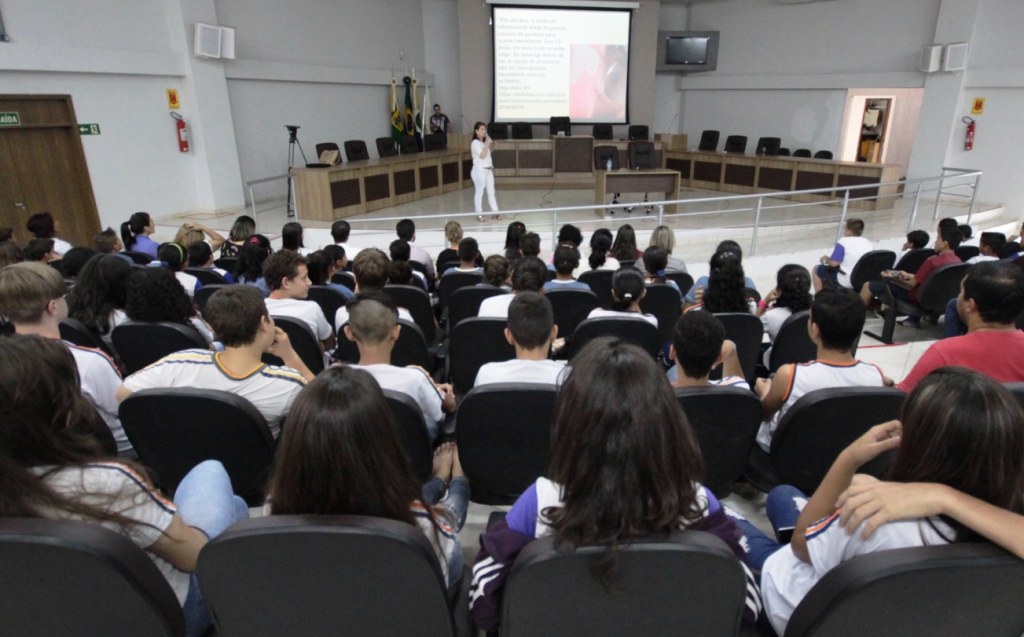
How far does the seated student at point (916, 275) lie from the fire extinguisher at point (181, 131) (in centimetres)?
881

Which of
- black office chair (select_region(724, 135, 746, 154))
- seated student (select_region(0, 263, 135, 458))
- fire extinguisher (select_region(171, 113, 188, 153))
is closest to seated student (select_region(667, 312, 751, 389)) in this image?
seated student (select_region(0, 263, 135, 458))

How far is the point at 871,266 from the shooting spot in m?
4.93

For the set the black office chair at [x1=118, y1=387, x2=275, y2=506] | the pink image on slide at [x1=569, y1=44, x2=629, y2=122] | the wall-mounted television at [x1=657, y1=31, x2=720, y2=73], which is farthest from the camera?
the wall-mounted television at [x1=657, y1=31, x2=720, y2=73]

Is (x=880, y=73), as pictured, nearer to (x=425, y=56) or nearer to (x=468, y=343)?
(x=425, y=56)

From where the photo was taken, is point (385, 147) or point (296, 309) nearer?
point (296, 309)

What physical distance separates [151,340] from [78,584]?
167 centimetres

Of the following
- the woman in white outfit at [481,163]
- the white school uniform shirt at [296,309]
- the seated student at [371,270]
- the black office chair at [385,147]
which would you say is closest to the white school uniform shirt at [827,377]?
the seated student at [371,270]

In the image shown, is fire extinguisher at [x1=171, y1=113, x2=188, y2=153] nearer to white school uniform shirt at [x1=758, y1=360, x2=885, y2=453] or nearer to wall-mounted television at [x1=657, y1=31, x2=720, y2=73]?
white school uniform shirt at [x1=758, y1=360, x2=885, y2=453]

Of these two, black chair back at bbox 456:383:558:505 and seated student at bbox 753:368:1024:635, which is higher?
seated student at bbox 753:368:1024:635

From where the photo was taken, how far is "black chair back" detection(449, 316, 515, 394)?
2.65m

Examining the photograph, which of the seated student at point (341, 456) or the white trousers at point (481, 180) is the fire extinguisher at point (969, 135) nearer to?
the white trousers at point (481, 180)

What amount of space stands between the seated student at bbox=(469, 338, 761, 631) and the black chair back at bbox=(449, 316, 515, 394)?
152 cm

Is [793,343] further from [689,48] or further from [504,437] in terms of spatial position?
[689,48]

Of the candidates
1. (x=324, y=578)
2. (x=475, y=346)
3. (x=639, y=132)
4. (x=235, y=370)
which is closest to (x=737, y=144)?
(x=639, y=132)
